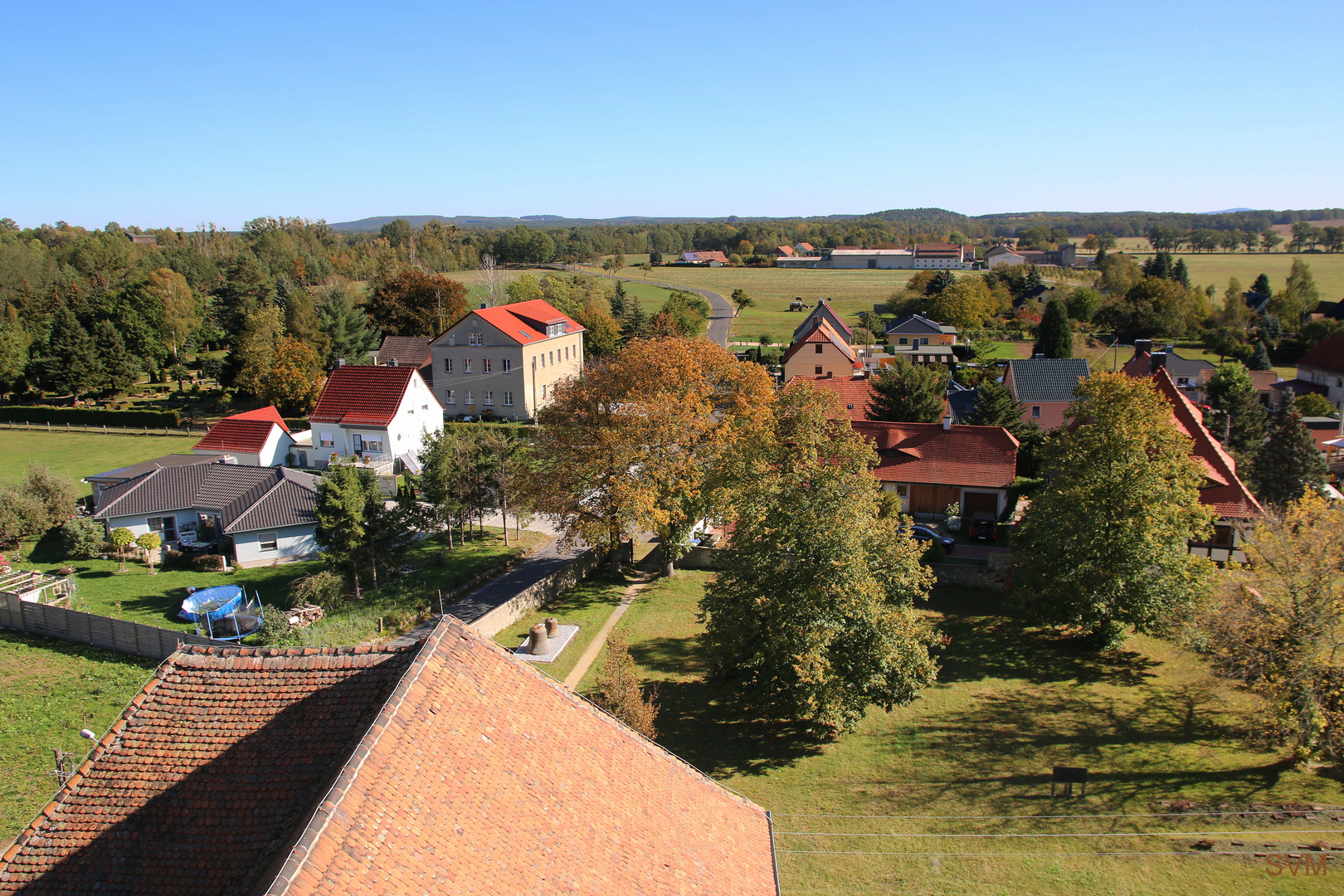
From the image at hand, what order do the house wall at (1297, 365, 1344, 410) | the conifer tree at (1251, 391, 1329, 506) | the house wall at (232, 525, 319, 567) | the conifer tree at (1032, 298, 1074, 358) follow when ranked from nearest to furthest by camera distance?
the house wall at (232, 525, 319, 567)
the conifer tree at (1251, 391, 1329, 506)
the house wall at (1297, 365, 1344, 410)
the conifer tree at (1032, 298, 1074, 358)

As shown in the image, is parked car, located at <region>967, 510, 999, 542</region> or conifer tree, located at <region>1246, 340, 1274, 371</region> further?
conifer tree, located at <region>1246, 340, 1274, 371</region>

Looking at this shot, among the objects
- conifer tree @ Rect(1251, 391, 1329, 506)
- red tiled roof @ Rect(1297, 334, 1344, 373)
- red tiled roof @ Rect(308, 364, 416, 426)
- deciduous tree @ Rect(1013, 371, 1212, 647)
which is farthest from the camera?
red tiled roof @ Rect(1297, 334, 1344, 373)

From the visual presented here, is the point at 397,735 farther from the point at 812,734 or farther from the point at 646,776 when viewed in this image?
the point at 812,734

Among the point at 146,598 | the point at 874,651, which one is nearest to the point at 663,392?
the point at 874,651

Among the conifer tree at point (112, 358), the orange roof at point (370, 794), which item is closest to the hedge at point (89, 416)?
the conifer tree at point (112, 358)

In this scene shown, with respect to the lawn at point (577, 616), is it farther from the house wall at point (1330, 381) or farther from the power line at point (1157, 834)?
the house wall at point (1330, 381)

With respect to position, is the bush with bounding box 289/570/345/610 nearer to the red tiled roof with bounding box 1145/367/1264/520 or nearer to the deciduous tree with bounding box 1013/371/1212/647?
the deciduous tree with bounding box 1013/371/1212/647

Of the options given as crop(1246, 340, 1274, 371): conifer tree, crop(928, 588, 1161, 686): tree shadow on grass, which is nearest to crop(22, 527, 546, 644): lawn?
crop(928, 588, 1161, 686): tree shadow on grass
